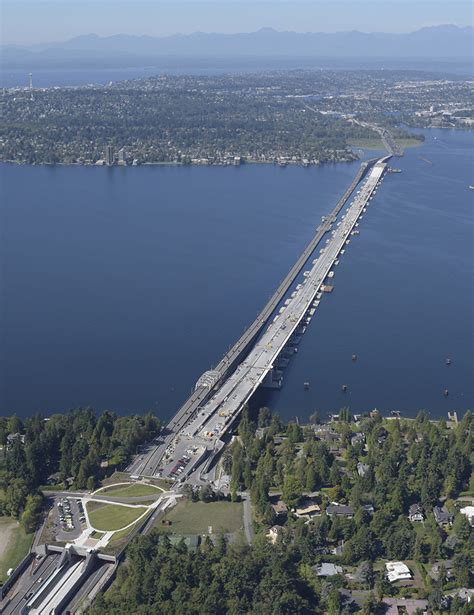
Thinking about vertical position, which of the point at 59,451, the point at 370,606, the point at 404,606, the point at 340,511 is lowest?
the point at 404,606

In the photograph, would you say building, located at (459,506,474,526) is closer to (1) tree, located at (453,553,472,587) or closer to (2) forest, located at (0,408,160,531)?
(1) tree, located at (453,553,472,587)

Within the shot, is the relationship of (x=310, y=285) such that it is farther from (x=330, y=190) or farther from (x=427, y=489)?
(x=330, y=190)

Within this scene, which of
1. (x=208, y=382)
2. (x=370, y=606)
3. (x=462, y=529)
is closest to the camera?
(x=370, y=606)

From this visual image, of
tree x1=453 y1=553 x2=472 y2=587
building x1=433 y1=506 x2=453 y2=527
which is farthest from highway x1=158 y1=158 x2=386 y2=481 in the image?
tree x1=453 y1=553 x2=472 y2=587

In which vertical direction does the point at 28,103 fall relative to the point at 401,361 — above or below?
above

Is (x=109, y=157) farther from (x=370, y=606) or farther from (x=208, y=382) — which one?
(x=370, y=606)

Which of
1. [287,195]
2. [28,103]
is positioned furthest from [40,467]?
[28,103]

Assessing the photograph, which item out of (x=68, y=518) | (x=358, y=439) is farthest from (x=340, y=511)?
(x=68, y=518)

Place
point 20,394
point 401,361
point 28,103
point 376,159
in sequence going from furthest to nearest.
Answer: point 28,103 < point 376,159 < point 401,361 < point 20,394
